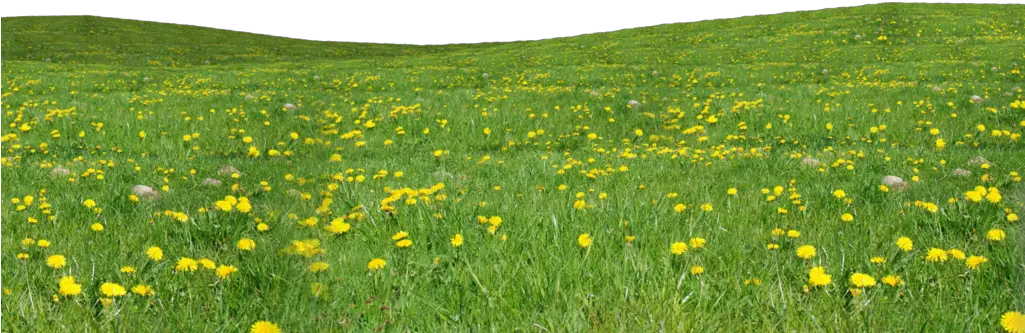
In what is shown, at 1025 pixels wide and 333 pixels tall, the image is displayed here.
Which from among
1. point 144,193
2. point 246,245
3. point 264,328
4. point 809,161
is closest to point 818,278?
point 264,328

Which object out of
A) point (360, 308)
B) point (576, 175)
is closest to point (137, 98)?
point (576, 175)

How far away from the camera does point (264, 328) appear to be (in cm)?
232

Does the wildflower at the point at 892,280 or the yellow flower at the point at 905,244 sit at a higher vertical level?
the yellow flower at the point at 905,244

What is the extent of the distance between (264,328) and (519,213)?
2.05 m

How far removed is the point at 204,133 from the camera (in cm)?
1036

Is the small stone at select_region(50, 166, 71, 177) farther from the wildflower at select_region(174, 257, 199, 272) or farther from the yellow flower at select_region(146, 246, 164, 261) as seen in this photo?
the wildflower at select_region(174, 257, 199, 272)

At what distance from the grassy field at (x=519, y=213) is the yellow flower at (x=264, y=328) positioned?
1 centimetres

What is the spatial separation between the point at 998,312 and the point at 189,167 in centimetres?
754

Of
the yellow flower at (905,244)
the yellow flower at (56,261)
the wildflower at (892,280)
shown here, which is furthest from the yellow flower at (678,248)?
the yellow flower at (56,261)

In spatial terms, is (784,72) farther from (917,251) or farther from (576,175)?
(917,251)

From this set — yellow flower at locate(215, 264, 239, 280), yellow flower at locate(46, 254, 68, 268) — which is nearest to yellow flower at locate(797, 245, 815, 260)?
yellow flower at locate(215, 264, 239, 280)

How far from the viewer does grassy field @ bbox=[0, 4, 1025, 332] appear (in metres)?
2.57

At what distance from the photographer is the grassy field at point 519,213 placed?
2.57m

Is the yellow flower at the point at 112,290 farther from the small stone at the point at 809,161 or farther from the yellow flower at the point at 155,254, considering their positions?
the small stone at the point at 809,161
